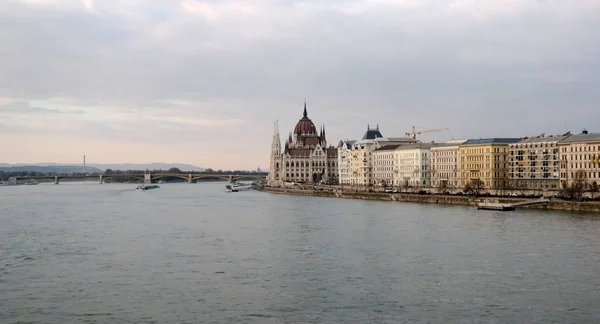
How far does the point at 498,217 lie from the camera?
139 ft

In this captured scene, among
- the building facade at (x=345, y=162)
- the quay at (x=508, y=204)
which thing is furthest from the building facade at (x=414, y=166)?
the quay at (x=508, y=204)

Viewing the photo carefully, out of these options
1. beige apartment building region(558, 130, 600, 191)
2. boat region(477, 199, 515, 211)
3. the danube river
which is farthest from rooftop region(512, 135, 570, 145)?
the danube river

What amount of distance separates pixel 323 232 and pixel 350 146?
225 feet

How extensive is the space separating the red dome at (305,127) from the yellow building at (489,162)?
64566 millimetres

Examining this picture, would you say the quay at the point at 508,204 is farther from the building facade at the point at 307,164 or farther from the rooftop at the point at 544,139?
the building facade at the point at 307,164

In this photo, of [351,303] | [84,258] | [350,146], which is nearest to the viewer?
[351,303]

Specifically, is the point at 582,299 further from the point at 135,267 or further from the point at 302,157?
the point at 302,157

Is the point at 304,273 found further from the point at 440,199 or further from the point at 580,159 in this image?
the point at 580,159

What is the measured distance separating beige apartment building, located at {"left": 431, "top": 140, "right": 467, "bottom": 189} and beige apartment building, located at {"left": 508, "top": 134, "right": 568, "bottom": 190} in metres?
7.33

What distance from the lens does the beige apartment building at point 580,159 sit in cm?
5675

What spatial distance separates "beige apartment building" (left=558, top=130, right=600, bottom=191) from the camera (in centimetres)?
5675

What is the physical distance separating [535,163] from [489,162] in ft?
17.2

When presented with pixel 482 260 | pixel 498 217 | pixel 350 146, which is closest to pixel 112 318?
pixel 482 260

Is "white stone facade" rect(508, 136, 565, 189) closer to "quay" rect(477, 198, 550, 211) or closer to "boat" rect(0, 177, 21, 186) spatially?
"quay" rect(477, 198, 550, 211)
